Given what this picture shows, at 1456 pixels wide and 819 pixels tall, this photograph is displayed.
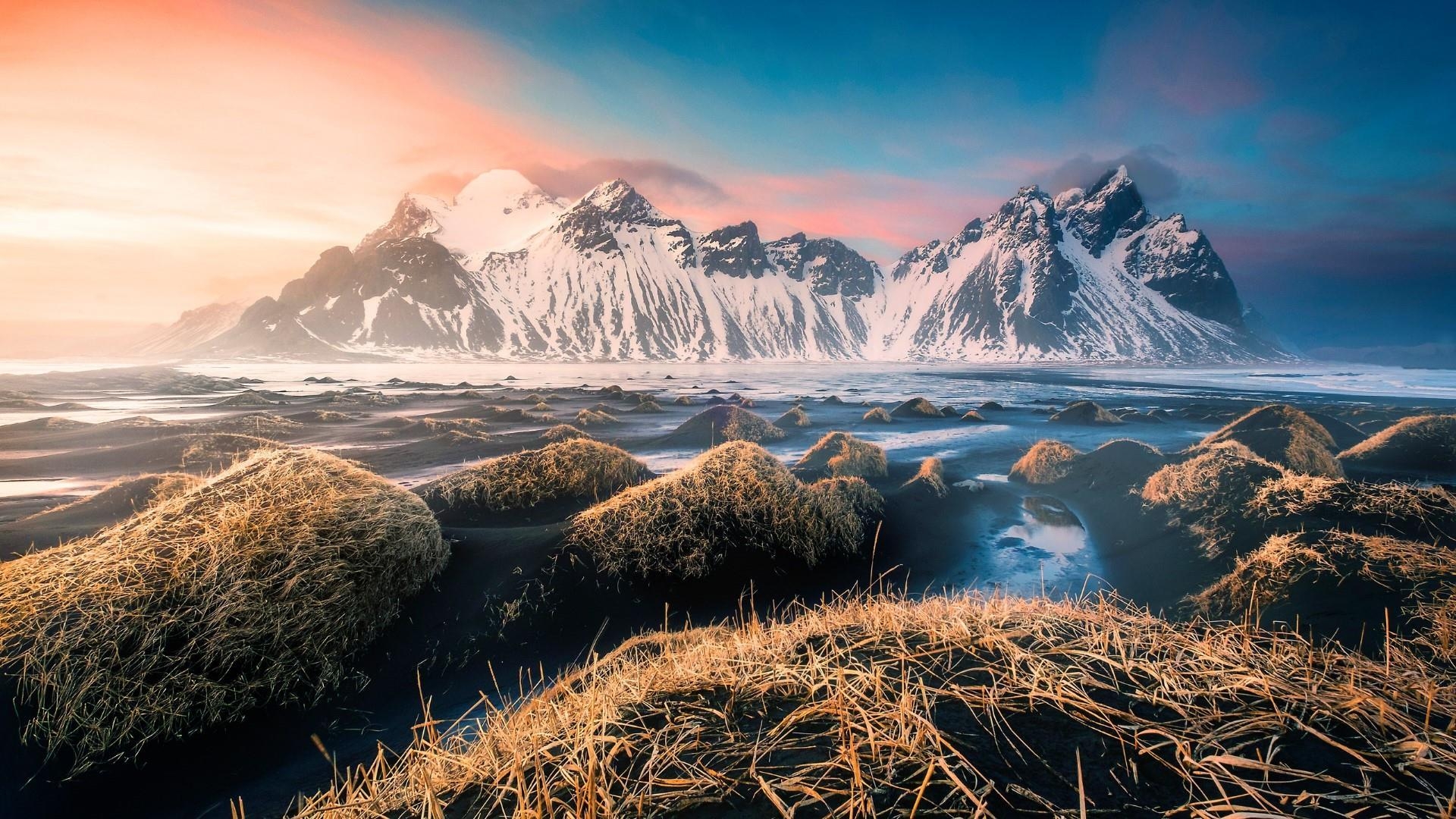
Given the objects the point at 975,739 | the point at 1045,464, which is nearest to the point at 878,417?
the point at 1045,464

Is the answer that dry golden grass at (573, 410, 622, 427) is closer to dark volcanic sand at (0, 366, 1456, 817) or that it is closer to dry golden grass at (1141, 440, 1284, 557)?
dark volcanic sand at (0, 366, 1456, 817)

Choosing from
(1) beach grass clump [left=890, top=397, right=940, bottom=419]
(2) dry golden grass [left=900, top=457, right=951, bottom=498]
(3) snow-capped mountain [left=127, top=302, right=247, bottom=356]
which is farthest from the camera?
(3) snow-capped mountain [left=127, top=302, right=247, bottom=356]

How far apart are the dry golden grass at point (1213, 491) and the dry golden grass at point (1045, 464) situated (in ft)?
9.59

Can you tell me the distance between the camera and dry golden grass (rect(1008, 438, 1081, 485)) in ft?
40.8

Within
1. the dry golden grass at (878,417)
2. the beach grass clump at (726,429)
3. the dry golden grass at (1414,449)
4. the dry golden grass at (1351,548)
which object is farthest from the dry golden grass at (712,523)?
the dry golden grass at (878,417)

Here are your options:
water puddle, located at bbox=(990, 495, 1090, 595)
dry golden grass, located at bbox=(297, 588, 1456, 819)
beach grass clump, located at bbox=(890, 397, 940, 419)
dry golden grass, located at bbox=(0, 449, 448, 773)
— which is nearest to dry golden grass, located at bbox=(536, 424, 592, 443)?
dry golden grass, located at bbox=(0, 449, 448, 773)

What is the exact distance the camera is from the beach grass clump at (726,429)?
67.9ft

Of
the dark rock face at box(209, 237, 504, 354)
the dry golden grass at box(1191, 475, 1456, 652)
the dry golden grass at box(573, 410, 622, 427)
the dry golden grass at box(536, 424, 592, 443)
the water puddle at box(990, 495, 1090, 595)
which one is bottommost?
the water puddle at box(990, 495, 1090, 595)

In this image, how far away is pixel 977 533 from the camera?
9.52 metres

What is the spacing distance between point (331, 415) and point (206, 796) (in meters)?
23.4

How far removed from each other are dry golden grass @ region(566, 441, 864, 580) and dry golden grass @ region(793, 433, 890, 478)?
4.25 metres

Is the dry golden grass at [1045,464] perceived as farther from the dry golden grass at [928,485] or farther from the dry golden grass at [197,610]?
the dry golden grass at [197,610]

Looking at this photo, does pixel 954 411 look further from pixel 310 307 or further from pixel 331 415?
pixel 310 307

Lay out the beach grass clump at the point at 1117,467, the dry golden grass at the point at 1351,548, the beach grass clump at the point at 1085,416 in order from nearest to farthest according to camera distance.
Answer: the dry golden grass at the point at 1351,548 < the beach grass clump at the point at 1117,467 < the beach grass clump at the point at 1085,416
